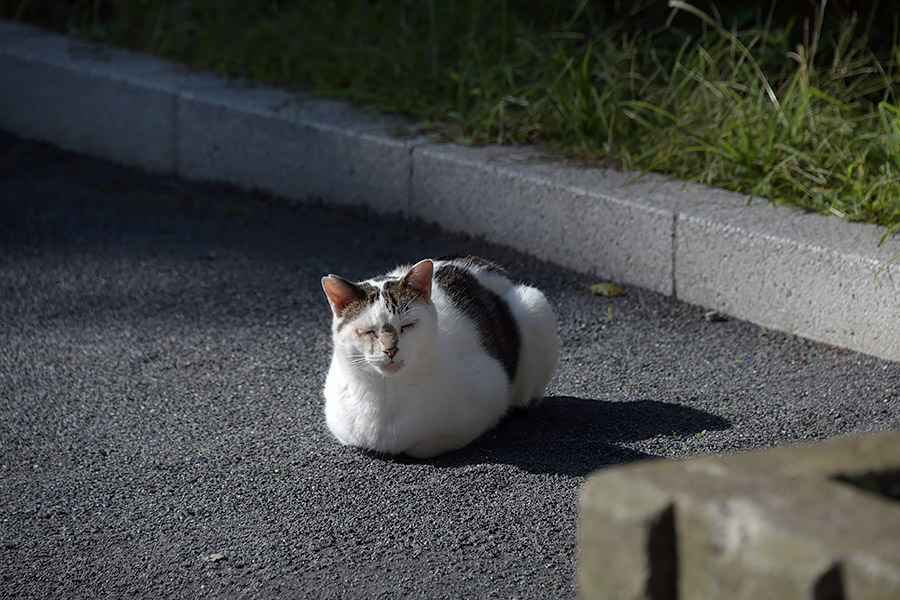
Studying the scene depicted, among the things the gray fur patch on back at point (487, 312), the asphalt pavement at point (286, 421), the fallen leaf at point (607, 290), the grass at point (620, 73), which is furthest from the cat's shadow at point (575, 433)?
the grass at point (620, 73)

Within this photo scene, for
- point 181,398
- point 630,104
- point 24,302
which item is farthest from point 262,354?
point 630,104

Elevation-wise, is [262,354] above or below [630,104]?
below

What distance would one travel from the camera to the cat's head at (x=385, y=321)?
2.69m

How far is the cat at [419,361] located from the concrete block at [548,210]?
1.07 metres

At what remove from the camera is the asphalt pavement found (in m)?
2.42

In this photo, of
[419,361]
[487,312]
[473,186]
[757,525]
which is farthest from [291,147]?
[757,525]

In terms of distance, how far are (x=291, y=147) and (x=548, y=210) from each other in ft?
5.15

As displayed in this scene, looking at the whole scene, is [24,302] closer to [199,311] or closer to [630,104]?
[199,311]

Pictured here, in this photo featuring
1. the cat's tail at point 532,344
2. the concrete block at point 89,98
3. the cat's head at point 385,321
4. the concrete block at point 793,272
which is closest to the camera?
the cat's head at point 385,321

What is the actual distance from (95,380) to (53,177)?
8.53ft

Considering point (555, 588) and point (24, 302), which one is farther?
point (24, 302)

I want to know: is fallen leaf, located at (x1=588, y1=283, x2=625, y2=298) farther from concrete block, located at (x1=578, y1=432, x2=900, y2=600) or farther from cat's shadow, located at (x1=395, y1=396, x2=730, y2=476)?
concrete block, located at (x1=578, y1=432, x2=900, y2=600)

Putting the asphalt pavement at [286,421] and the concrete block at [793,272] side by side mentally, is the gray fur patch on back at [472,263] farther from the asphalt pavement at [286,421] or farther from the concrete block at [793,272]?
the concrete block at [793,272]

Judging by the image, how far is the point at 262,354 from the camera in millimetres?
3688
